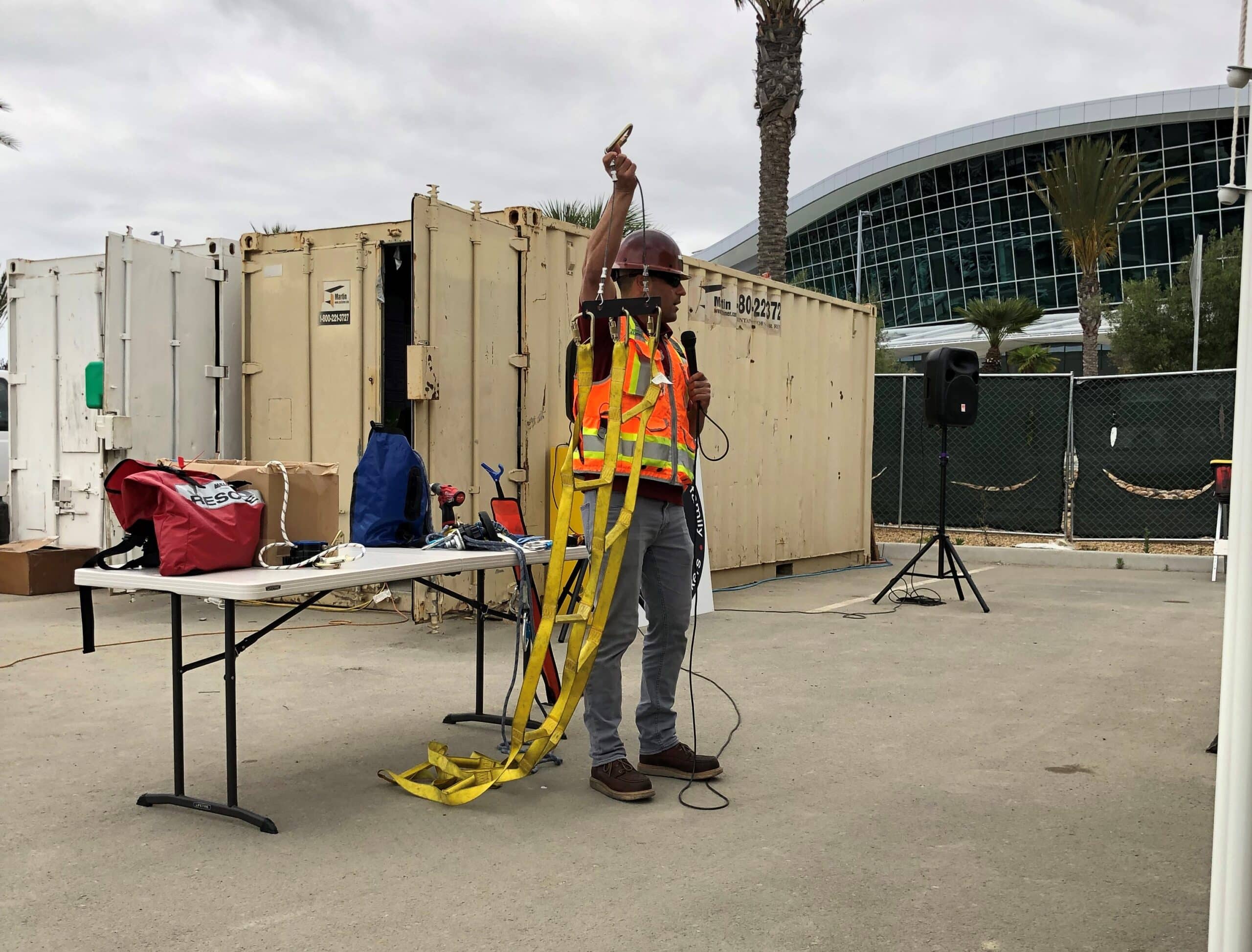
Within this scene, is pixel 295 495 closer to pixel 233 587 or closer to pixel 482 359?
pixel 233 587

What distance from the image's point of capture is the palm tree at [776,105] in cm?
1616

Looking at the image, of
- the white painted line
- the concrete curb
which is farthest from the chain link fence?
the white painted line

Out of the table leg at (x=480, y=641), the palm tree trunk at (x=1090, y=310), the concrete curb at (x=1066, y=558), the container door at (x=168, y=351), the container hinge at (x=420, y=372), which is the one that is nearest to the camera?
the table leg at (x=480, y=641)

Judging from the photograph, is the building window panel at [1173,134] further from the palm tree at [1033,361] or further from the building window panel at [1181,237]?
the palm tree at [1033,361]

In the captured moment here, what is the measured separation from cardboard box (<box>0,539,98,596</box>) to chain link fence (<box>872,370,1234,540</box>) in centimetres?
950

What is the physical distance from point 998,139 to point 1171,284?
13079 millimetres

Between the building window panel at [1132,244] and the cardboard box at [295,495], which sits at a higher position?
the building window panel at [1132,244]

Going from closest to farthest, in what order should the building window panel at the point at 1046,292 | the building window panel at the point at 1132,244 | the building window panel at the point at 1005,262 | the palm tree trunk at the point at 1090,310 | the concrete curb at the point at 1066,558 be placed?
the concrete curb at the point at 1066,558, the palm tree trunk at the point at 1090,310, the building window panel at the point at 1132,244, the building window panel at the point at 1046,292, the building window panel at the point at 1005,262

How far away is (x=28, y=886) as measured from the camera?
3248 millimetres

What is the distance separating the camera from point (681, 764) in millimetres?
4395

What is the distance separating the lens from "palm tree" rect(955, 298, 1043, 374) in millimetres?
32156

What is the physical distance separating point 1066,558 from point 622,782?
10.3 metres

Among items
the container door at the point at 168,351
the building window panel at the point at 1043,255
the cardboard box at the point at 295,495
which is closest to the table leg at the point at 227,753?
the cardboard box at the point at 295,495

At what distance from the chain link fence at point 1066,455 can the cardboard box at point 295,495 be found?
10.4 meters
